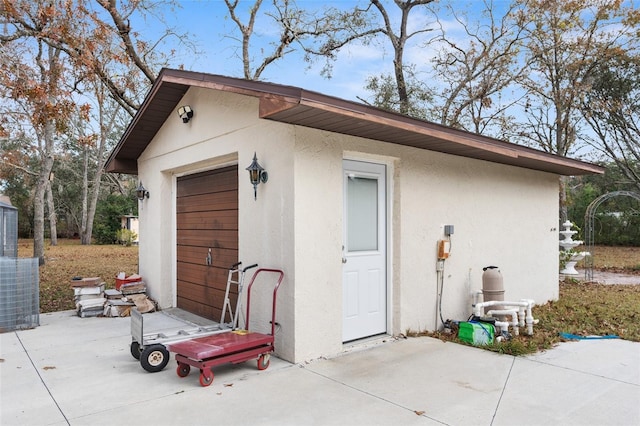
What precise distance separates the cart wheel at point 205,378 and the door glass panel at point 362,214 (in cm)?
213

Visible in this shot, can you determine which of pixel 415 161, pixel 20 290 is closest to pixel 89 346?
pixel 20 290

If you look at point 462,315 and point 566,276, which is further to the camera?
point 566,276

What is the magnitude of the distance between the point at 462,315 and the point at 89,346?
16.3 ft

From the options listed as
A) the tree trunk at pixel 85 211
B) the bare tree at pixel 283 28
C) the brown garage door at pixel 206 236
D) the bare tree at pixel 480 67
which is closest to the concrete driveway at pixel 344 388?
the brown garage door at pixel 206 236

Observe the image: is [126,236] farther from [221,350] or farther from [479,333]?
[479,333]

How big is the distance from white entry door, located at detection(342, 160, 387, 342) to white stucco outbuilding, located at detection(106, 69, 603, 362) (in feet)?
0.06

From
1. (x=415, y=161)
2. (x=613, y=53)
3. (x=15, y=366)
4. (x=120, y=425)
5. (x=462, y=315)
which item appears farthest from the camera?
(x=613, y=53)

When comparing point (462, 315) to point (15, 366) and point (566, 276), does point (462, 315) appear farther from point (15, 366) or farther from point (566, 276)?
point (566, 276)

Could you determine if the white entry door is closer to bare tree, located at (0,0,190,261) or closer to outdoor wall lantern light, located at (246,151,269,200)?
outdoor wall lantern light, located at (246,151,269,200)

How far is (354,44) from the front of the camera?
16.5m

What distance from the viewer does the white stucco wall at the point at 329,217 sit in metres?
4.56

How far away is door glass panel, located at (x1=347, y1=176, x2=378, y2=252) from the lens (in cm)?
523

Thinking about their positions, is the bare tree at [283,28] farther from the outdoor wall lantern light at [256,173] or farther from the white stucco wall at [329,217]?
the outdoor wall lantern light at [256,173]

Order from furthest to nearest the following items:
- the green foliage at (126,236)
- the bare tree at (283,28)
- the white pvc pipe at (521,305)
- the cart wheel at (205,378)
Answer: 1. the green foliage at (126,236)
2. the bare tree at (283,28)
3. the white pvc pipe at (521,305)
4. the cart wheel at (205,378)
